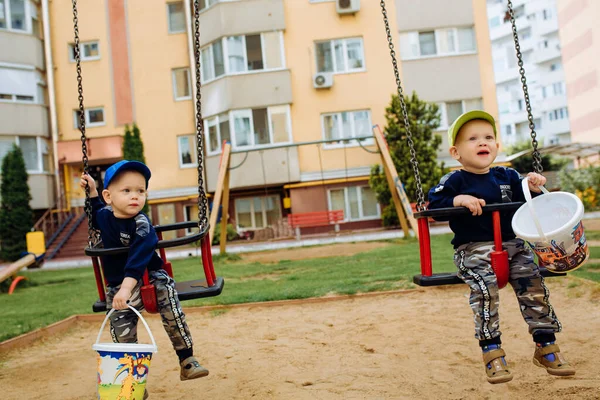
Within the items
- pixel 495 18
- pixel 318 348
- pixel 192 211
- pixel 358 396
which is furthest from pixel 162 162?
pixel 495 18

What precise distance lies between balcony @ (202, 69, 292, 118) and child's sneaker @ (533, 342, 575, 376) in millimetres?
20212

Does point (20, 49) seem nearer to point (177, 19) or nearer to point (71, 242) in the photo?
point (177, 19)

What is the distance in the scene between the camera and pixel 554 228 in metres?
3.72

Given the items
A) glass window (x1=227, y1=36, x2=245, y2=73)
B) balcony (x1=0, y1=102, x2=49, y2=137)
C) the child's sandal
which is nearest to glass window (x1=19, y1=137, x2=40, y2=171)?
balcony (x1=0, y1=102, x2=49, y2=137)

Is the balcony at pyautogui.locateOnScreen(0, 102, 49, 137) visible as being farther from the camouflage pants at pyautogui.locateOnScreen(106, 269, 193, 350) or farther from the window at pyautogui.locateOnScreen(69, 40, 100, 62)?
the camouflage pants at pyautogui.locateOnScreen(106, 269, 193, 350)

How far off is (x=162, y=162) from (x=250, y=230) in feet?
15.8

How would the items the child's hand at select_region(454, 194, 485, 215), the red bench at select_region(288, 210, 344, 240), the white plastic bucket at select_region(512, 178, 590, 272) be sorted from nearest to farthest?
the white plastic bucket at select_region(512, 178, 590, 272) → the child's hand at select_region(454, 194, 485, 215) → the red bench at select_region(288, 210, 344, 240)

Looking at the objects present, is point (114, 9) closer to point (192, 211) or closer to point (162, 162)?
point (162, 162)

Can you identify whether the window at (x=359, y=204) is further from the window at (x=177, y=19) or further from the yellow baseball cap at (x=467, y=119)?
the yellow baseball cap at (x=467, y=119)

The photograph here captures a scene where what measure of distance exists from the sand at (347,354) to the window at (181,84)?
18.4 metres

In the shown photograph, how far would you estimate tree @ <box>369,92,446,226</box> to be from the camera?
21250 mm

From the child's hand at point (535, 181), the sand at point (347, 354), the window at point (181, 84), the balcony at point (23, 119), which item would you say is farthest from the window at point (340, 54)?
the child's hand at point (535, 181)

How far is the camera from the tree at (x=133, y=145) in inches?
958

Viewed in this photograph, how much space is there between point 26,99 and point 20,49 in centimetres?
205
